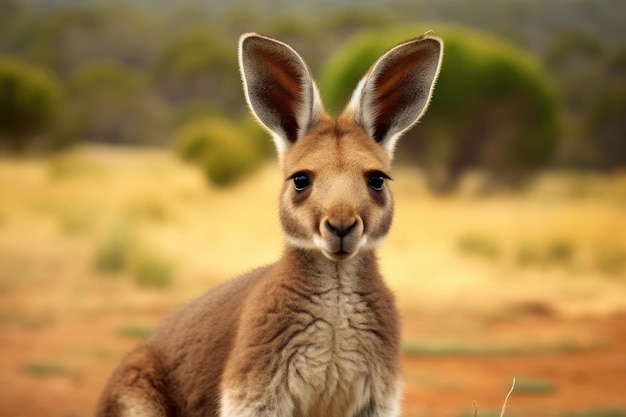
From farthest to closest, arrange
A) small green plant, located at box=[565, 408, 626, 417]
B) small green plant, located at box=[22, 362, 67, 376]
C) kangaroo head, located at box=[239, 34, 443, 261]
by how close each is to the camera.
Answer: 1. small green plant, located at box=[22, 362, 67, 376]
2. small green plant, located at box=[565, 408, 626, 417]
3. kangaroo head, located at box=[239, 34, 443, 261]

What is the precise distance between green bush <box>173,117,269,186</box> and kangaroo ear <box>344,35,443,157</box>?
2301cm

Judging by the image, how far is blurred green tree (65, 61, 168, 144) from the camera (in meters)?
39.8

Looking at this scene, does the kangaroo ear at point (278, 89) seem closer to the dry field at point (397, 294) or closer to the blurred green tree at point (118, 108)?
the dry field at point (397, 294)

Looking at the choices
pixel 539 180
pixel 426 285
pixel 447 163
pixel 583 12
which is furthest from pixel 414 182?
pixel 583 12

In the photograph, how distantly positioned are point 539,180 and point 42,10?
3136 centimetres

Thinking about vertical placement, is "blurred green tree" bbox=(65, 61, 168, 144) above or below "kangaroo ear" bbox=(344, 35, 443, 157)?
above

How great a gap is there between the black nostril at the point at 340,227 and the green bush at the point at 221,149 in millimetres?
23763

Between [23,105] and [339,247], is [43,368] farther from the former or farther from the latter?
[23,105]

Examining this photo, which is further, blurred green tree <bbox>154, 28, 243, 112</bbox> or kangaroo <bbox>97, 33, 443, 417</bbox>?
blurred green tree <bbox>154, 28, 243, 112</bbox>

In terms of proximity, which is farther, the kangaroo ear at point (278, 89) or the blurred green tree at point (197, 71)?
the blurred green tree at point (197, 71)

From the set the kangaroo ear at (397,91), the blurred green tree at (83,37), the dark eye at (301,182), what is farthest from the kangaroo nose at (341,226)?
the blurred green tree at (83,37)

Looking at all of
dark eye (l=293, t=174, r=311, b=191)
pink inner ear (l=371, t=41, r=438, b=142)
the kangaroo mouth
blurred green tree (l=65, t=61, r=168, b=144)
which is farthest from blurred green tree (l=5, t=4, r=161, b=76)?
the kangaroo mouth

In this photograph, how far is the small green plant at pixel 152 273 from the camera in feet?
59.3

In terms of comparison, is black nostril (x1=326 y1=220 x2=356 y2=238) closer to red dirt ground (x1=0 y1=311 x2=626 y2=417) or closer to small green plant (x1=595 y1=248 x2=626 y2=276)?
red dirt ground (x1=0 y1=311 x2=626 y2=417)
